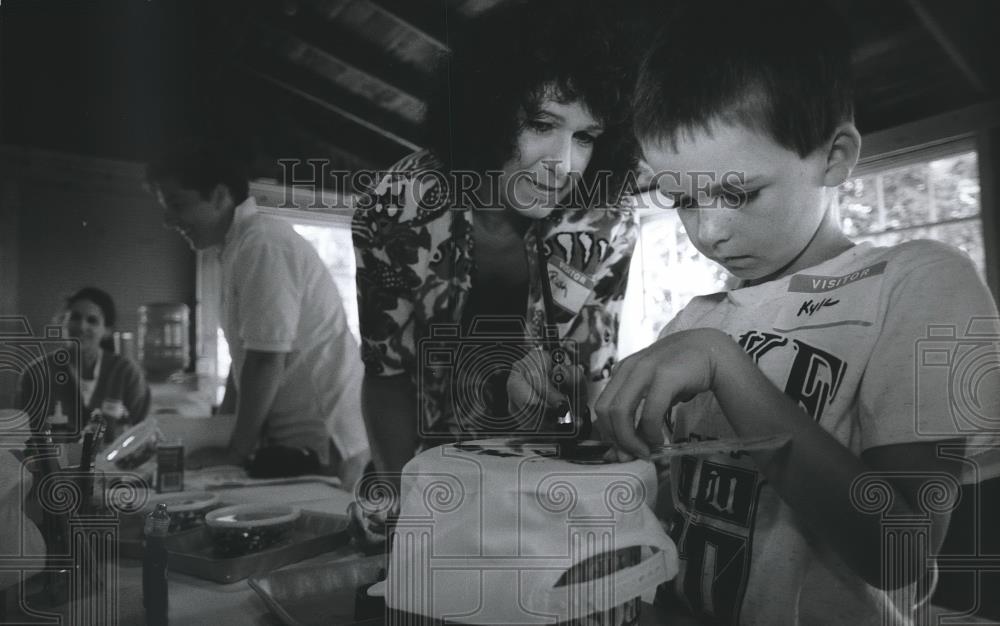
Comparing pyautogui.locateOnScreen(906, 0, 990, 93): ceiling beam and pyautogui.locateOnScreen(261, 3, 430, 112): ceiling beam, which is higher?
pyautogui.locateOnScreen(261, 3, 430, 112): ceiling beam

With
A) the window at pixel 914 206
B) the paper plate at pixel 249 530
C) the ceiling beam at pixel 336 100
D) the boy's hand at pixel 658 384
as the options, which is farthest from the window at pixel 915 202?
the paper plate at pixel 249 530

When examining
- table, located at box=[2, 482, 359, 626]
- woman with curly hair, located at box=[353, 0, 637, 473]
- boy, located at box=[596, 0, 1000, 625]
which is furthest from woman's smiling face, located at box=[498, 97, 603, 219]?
table, located at box=[2, 482, 359, 626]

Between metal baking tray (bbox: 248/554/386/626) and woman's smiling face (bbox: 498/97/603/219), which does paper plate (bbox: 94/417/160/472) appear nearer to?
metal baking tray (bbox: 248/554/386/626)

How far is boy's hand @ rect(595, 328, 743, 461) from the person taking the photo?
747 millimetres

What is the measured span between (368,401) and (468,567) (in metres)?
0.34

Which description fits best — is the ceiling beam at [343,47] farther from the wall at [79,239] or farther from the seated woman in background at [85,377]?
the seated woman in background at [85,377]

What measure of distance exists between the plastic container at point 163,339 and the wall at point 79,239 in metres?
0.02

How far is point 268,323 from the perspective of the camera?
1.06 m

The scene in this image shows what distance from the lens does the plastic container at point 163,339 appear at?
1059mm

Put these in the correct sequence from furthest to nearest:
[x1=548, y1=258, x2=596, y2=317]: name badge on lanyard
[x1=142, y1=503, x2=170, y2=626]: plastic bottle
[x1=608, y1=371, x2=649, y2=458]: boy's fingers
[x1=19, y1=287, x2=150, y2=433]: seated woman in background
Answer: [x1=19, y1=287, x2=150, y2=433]: seated woman in background → [x1=548, y1=258, x2=596, y2=317]: name badge on lanyard → [x1=142, y1=503, x2=170, y2=626]: plastic bottle → [x1=608, y1=371, x2=649, y2=458]: boy's fingers

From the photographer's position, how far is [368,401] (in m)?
1.01

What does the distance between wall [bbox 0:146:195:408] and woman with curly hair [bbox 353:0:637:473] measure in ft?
1.07

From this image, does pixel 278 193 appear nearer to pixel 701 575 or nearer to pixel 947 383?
pixel 701 575

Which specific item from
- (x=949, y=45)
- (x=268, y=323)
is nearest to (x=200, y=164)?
(x=268, y=323)
